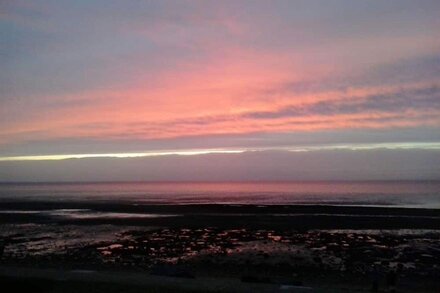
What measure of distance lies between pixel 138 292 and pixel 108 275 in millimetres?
2627

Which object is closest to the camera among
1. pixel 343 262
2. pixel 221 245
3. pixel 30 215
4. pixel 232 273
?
pixel 232 273

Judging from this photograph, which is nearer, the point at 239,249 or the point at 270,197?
the point at 239,249

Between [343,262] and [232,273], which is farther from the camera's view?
[343,262]

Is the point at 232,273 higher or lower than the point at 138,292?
lower

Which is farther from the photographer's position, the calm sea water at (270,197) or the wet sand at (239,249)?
the calm sea water at (270,197)

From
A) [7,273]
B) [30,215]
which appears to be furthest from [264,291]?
[30,215]

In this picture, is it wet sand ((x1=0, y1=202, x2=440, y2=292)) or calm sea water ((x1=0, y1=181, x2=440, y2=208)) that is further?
calm sea water ((x1=0, y1=181, x2=440, y2=208))

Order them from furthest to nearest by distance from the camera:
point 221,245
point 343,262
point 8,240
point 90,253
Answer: point 8,240, point 221,245, point 90,253, point 343,262

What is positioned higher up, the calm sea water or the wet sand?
the calm sea water

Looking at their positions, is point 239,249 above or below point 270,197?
below

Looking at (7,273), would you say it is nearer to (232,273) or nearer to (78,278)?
(78,278)

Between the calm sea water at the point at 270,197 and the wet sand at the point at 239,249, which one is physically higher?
the calm sea water at the point at 270,197

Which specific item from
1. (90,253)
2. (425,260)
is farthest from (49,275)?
(425,260)

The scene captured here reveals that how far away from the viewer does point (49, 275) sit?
1361 cm
